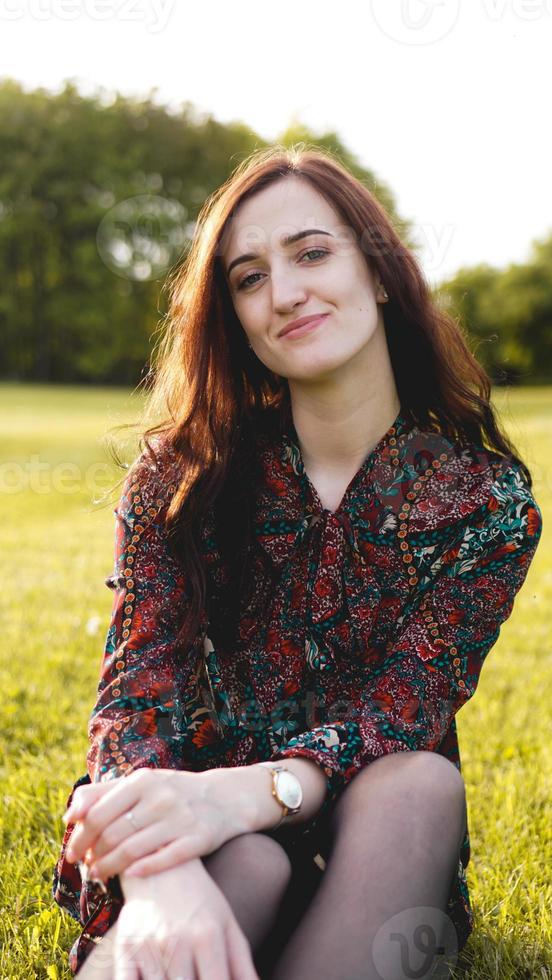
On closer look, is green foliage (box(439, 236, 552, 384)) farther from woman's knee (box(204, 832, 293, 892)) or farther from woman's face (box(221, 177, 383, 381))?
woman's knee (box(204, 832, 293, 892))

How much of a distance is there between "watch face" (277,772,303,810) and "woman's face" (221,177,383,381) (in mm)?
893

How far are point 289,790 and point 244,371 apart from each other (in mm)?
1141

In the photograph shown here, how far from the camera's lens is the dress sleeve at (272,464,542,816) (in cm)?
178

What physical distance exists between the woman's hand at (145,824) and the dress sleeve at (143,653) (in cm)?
17

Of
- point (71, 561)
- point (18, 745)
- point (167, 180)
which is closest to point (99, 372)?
point (167, 180)

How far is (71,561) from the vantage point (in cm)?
653

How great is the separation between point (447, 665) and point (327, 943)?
599mm

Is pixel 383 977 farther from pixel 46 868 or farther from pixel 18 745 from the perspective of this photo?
pixel 18 745

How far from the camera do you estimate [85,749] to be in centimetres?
321

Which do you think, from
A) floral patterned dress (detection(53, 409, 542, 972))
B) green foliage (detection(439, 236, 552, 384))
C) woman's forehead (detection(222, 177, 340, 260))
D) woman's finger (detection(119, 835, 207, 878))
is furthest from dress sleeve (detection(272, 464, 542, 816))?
green foliage (detection(439, 236, 552, 384))

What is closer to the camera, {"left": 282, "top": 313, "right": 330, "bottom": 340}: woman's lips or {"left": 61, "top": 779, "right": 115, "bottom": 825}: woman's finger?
{"left": 61, "top": 779, "right": 115, "bottom": 825}: woman's finger

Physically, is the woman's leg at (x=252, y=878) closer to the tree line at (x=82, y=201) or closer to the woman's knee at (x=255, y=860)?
the woman's knee at (x=255, y=860)

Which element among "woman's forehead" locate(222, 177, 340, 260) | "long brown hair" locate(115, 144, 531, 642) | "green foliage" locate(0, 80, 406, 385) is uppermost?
"green foliage" locate(0, 80, 406, 385)

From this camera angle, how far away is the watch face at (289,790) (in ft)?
5.36
